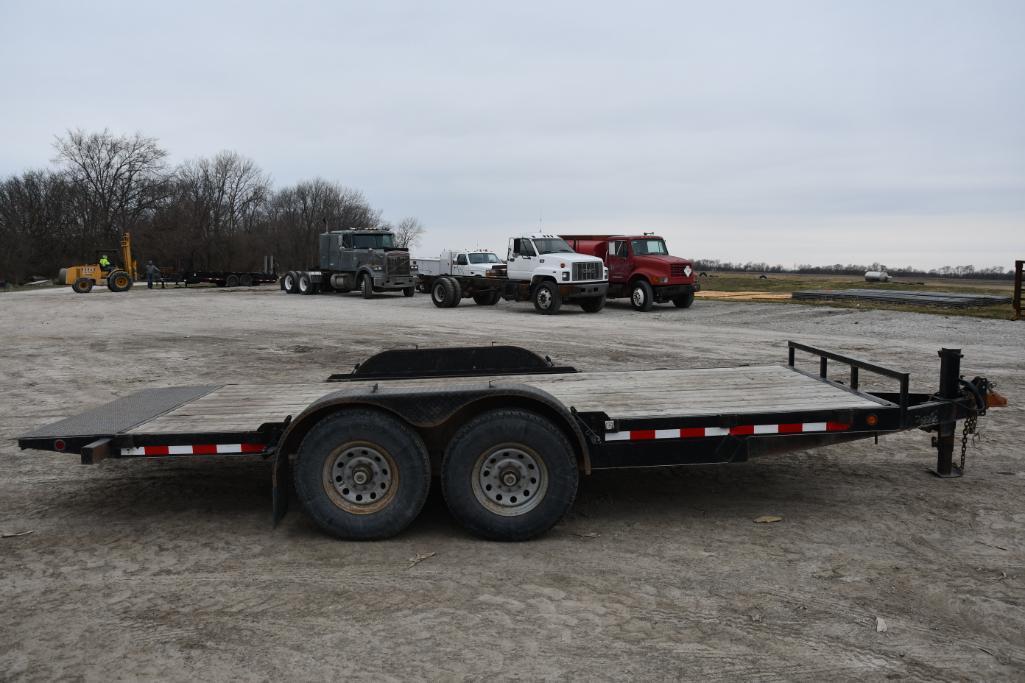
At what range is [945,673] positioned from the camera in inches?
139

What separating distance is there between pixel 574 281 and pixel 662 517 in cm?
1981

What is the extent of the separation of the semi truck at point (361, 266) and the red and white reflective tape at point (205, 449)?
1142 inches

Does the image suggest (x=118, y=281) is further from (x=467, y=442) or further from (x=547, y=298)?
(x=467, y=442)

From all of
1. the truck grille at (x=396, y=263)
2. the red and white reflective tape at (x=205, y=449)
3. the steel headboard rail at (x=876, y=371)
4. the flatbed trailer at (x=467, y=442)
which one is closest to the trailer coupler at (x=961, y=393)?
the steel headboard rail at (x=876, y=371)

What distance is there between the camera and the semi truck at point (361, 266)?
3409cm

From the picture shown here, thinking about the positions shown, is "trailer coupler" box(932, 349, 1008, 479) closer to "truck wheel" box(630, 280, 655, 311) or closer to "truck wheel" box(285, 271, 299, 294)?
"truck wheel" box(630, 280, 655, 311)

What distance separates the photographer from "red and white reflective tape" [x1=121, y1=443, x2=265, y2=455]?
5145 mm

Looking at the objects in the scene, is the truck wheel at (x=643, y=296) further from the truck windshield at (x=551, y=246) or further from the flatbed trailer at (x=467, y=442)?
the flatbed trailer at (x=467, y=442)

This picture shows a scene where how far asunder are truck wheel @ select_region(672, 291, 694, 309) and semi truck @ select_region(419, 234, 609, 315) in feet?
8.66

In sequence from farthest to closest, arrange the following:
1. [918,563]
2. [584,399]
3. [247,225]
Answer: [247,225] → [584,399] → [918,563]

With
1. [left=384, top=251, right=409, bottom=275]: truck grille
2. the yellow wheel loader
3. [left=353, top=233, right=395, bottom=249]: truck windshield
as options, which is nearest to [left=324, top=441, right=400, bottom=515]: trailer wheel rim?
[left=384, top=251, right=409, bottom=275]: truck grille

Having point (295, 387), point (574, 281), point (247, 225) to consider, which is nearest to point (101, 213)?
point (247, 225)

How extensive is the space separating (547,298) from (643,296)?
10.8ft

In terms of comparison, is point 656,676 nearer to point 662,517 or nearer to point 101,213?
point 662,517
